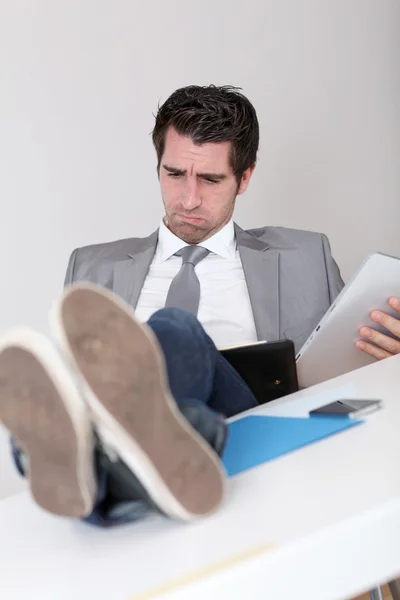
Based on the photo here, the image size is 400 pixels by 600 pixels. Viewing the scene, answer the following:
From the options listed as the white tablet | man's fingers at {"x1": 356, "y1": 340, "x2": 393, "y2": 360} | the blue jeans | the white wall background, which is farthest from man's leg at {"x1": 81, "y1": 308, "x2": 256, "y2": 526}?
the white wall background

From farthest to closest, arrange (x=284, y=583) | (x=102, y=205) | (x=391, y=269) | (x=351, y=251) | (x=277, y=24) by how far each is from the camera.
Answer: (x=351, y=251) → (x=277, y=24) → (x=102, y=205) → (x=391, y=269) → (x=284, y=583)

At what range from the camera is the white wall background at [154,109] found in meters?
2.47

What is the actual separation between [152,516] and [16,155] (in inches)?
74.1

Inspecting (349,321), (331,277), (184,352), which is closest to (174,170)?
(331,277)

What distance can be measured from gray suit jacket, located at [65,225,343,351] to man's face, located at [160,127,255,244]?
0.10m

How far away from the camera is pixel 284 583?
25.2 inches

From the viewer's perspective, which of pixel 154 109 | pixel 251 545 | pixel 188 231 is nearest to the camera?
pixel 251 545

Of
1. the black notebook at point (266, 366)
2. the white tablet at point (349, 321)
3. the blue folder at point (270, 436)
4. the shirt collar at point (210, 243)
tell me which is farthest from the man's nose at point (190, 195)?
the blue folder at point (270, 436)

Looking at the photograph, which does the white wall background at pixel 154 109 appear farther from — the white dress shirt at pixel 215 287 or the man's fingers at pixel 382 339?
the man's fingers at pixel 382 339

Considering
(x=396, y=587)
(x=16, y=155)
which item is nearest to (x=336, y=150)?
(x=16, y=155)

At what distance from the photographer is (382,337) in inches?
61.6

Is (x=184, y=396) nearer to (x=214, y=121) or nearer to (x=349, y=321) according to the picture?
(x=349, y=321)

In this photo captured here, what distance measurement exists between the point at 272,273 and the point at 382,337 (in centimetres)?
47

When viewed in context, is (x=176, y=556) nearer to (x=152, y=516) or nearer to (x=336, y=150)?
(x=152, y=516)
